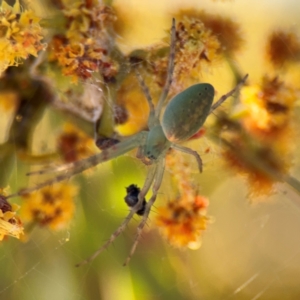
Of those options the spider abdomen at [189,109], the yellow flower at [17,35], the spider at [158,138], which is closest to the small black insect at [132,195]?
the spider at [158,138]

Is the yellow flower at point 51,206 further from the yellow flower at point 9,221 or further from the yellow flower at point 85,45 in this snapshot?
the yellow flower at point 85,45

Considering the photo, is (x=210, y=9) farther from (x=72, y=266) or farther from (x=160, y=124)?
(x=72, y=266)

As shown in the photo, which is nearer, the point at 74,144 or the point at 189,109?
the point at 189,109

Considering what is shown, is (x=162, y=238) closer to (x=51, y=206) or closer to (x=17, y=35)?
(x=51, y=206)

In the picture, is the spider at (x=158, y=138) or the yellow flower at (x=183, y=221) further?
the yellow flower at (x=183, y=221)

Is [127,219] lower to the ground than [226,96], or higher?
lower

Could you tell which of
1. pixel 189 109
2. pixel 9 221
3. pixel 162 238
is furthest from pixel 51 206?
pixel 189 109

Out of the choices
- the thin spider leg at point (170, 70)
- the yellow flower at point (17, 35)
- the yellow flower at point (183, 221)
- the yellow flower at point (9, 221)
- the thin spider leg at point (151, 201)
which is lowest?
the yellow flower at point (9, 221)

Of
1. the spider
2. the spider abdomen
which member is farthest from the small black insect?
the spider abdomen
